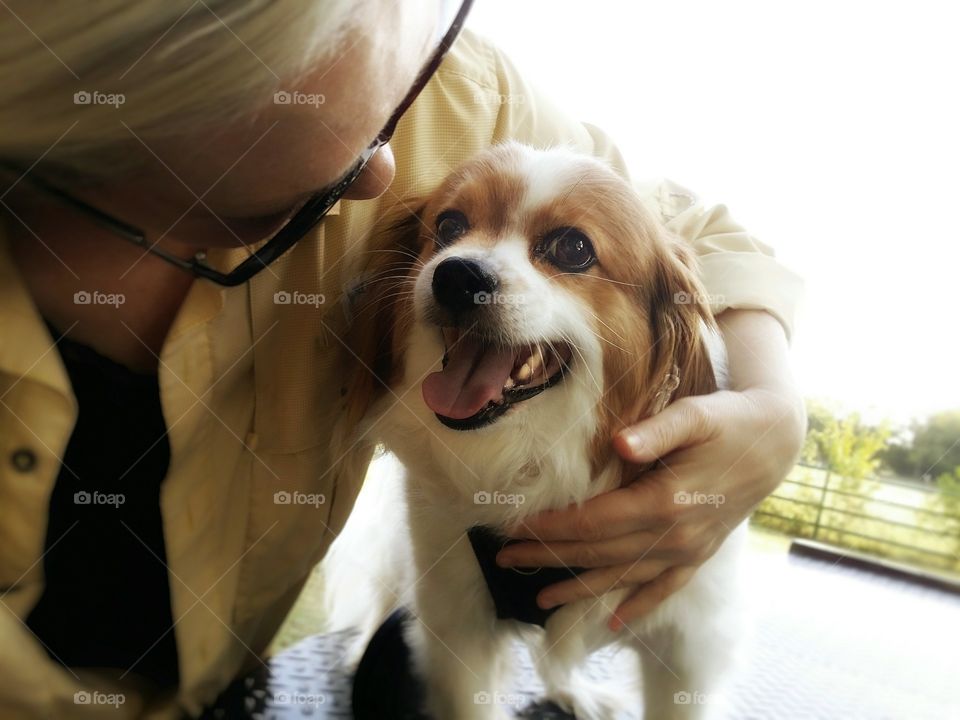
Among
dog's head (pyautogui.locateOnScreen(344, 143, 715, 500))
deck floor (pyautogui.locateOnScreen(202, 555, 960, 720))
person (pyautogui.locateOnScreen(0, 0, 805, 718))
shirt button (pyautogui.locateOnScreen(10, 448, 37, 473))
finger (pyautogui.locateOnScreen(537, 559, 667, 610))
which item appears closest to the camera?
person (pyautogui.locateOnScreen(0, 0, 805, 718))

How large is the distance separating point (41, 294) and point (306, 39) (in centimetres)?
68

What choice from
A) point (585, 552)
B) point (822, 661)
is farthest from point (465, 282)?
point (822, 661)

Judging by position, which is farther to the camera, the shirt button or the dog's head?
the dog's head

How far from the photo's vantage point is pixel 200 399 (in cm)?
122

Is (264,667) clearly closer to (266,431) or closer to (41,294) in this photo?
(266,431)

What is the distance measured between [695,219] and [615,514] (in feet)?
2.15

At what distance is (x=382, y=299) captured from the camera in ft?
4.48

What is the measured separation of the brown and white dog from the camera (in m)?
1.18

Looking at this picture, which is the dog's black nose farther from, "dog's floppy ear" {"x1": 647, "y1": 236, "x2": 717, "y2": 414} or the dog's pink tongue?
"dog's floppy ear" {"x1": 647, "y1": 236, "x2": 717, "y2": 414}

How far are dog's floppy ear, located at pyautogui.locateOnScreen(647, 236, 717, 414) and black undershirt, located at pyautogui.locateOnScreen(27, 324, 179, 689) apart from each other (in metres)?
0.94

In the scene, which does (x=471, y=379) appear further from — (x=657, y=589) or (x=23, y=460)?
(x=23, y=460)

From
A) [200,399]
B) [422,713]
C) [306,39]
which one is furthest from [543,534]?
[306,39]

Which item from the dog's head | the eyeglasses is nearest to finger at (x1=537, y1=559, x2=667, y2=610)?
the dog's head

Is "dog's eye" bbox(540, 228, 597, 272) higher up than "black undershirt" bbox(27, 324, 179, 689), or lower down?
higher up
